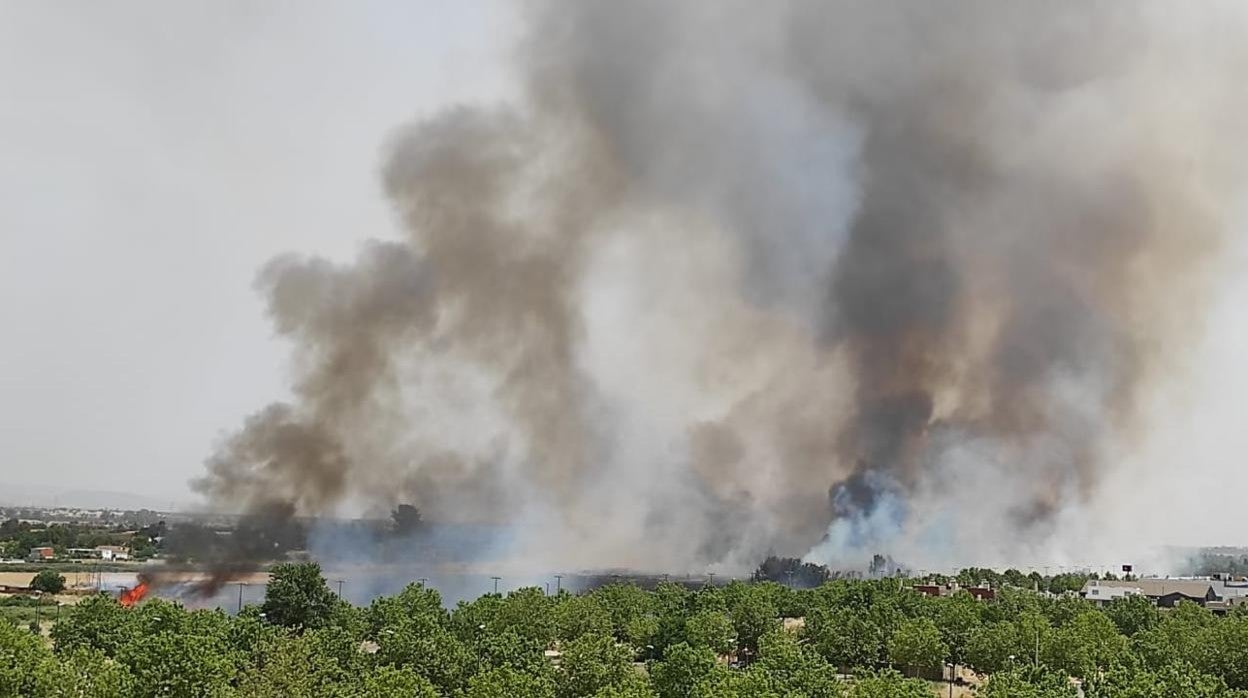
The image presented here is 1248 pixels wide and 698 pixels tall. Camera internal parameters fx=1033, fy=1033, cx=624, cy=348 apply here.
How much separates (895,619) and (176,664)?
39.2 metres

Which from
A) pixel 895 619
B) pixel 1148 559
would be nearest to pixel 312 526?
pixel 895 619

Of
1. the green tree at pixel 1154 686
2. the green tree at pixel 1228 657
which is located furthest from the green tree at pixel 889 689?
the green tree at pixel 1228 657

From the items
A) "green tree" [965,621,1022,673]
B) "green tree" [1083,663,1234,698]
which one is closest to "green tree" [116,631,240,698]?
"green tree" [1083,663,1234,698]

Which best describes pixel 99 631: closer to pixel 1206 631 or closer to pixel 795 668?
pixel 795 668

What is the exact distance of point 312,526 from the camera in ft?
282

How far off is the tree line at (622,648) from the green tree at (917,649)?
0.07 metres

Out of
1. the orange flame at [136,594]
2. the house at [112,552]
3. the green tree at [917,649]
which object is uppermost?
the house at [112,552]

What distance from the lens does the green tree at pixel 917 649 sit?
160 ft

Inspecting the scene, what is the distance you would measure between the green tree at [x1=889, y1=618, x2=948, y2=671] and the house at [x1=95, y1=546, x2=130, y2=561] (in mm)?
98124

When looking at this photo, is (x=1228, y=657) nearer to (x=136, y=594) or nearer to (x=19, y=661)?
(x=19, y=661)

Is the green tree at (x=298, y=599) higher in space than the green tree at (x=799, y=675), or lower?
higher

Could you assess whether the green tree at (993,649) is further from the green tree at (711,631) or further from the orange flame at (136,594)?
the orange flame at (136,594)

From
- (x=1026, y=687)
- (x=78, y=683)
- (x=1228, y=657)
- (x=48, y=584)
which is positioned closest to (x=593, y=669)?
(x=1026, y=687)

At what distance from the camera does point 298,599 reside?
52.0 meters
